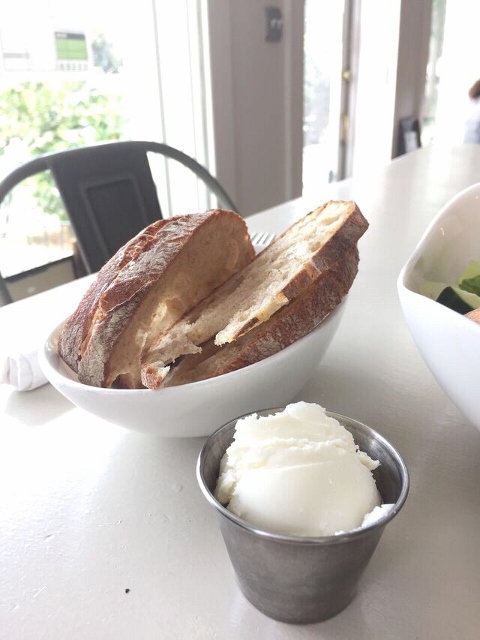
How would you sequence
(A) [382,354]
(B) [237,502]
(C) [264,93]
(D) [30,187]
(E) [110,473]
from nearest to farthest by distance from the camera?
(B) [237,502] < (E) [110,473] < (A) [382,354] < (D) [30,187] < (C) [264,93]

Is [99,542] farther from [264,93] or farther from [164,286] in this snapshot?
[264,93]

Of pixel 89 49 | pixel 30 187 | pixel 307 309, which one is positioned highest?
pixel 89 49

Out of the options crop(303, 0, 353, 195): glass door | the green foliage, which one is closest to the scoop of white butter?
the green foliage

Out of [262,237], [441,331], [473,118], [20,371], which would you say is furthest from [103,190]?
[473,118]

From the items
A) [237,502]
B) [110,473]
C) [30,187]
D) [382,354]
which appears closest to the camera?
[237,502]

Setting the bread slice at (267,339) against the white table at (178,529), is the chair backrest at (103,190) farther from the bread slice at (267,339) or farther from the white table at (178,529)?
the bread slice at (267,339)

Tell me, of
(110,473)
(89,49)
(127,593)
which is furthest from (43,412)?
(89,49)

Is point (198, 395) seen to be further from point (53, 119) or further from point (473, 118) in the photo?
point (473, 118)
